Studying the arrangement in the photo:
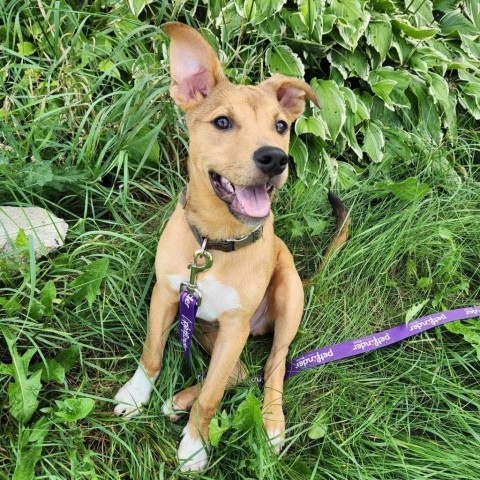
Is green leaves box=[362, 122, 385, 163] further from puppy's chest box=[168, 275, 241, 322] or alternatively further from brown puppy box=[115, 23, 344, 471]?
puppy's chest box=[168, 275, 241, 322]

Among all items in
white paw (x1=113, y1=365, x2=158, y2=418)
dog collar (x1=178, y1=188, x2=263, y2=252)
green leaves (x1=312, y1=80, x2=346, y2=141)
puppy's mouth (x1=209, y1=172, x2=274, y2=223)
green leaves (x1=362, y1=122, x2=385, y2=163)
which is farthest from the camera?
green leaves (x1=362, y1=122, x2=385, y2=163)

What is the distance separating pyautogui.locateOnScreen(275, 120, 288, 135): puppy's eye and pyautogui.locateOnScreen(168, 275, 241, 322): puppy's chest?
0.81 m

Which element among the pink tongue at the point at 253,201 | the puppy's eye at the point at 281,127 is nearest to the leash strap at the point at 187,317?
the pink tongue at the point at 253,201

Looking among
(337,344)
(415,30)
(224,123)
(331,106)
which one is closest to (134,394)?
(337,344)

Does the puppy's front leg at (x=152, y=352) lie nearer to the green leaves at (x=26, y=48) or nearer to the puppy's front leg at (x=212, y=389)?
the puppy's front leg at (x=212, y=389)

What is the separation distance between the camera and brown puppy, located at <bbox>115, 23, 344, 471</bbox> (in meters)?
2.33

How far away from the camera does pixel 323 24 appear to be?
386 centimetres

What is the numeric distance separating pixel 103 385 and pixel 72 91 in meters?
1.97

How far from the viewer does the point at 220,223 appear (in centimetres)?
254

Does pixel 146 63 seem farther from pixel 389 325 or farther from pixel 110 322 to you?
pixel 389 325

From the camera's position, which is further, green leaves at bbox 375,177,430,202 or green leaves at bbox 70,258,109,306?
green leaves at bbox 375,177,430,202

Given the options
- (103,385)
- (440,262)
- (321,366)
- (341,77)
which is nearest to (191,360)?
(103,385)

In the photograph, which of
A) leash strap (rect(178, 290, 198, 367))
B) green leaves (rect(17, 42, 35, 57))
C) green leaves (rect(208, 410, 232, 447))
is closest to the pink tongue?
leash strap (rect(178, 290, 198, 367))

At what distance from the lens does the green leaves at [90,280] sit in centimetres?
270
